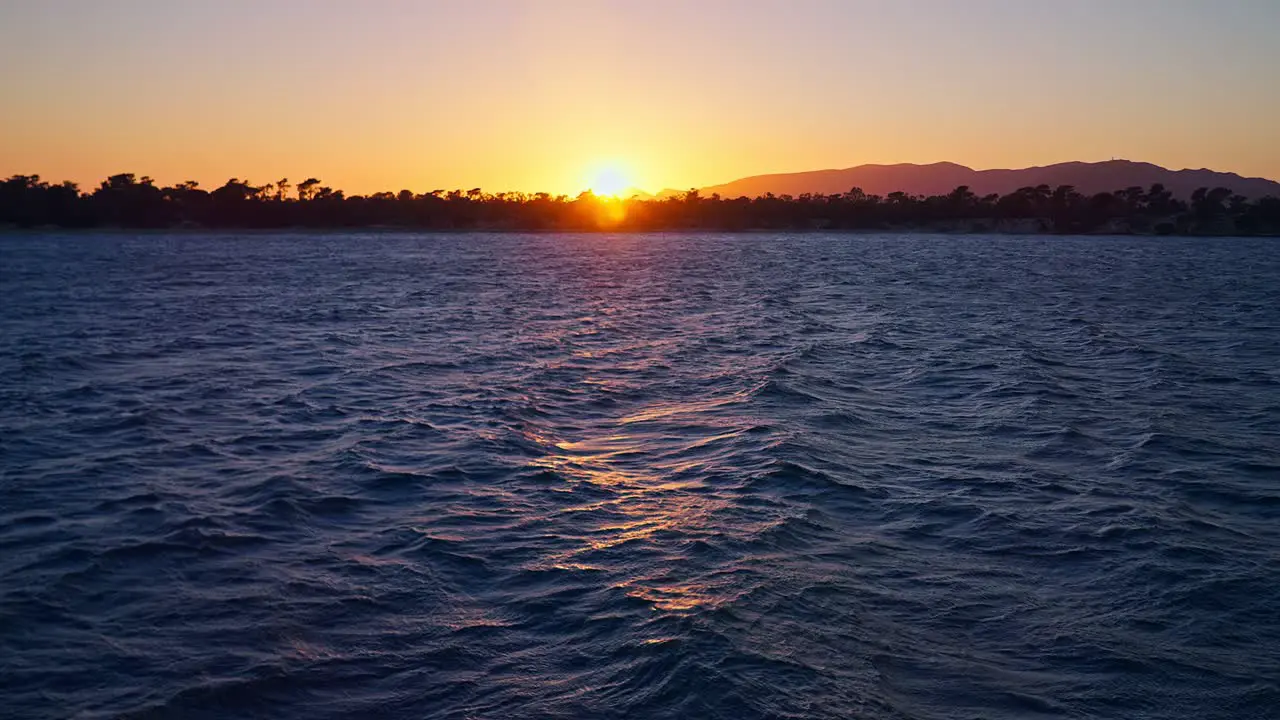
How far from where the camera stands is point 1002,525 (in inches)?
503

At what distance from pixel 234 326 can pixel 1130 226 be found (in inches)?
6626

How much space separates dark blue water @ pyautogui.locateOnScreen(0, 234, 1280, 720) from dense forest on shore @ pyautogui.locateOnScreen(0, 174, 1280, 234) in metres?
130

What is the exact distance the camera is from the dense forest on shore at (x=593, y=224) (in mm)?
145125

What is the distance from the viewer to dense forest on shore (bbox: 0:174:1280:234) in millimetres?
145125

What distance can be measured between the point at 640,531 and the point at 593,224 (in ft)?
623

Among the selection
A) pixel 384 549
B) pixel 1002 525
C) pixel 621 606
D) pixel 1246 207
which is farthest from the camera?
pixel 1246 207

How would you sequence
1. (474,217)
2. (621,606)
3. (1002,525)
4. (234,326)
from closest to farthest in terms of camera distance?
(621,606) < (1002,525) < (234,326) < (474,217)

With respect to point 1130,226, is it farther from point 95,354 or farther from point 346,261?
point 95,354

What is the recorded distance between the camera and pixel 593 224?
19950 centimetres

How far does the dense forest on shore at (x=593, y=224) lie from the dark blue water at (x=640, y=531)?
130 meters

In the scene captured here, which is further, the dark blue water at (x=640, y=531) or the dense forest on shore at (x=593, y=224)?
the dense forest on shore at (x=593, y=224)

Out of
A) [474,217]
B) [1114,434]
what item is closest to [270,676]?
[1114,434]

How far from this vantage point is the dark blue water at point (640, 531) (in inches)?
332

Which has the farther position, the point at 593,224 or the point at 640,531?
the point at 593,224
